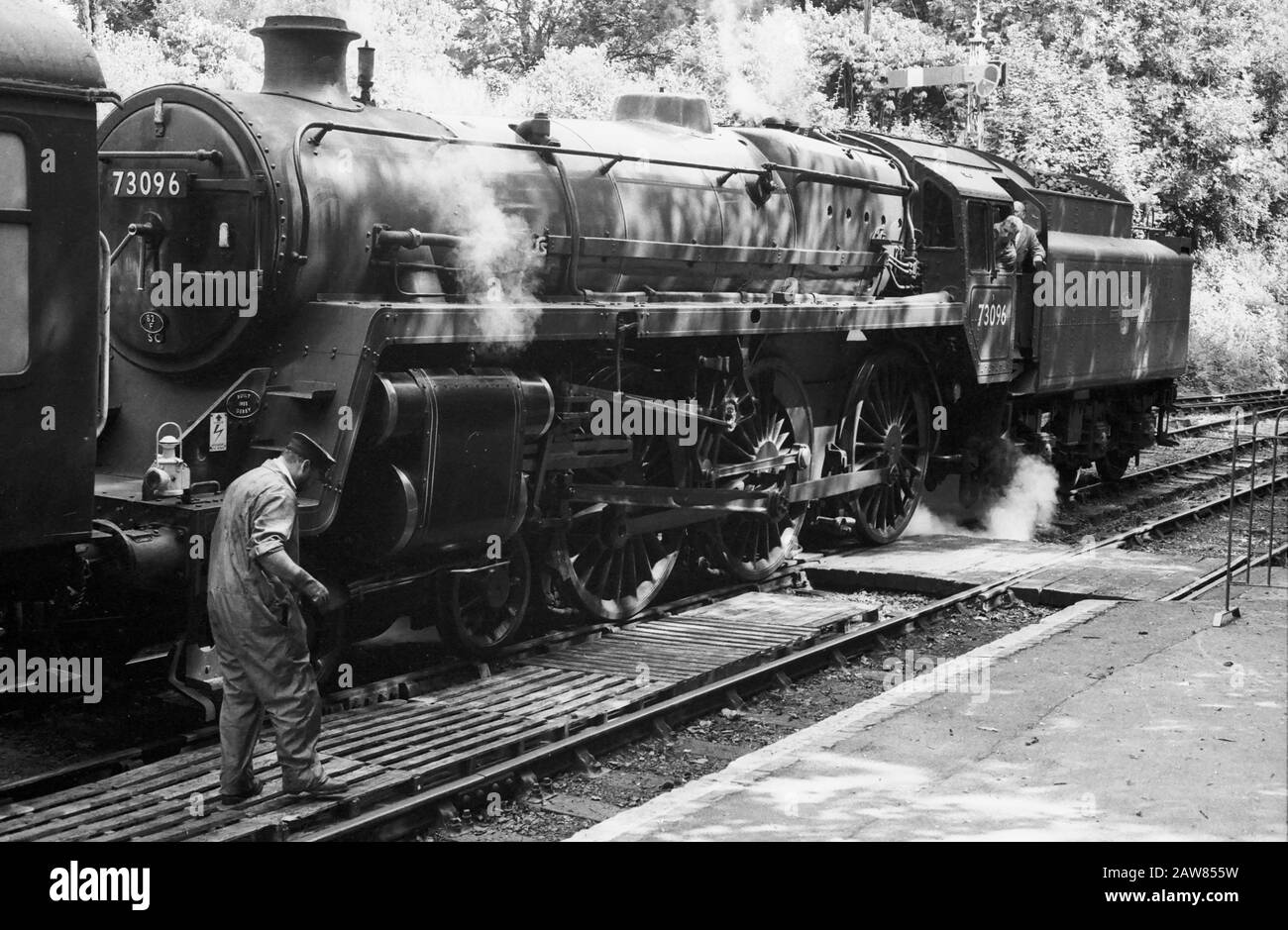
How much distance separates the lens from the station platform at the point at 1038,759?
480 centimetres

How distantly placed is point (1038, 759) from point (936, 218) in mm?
6957

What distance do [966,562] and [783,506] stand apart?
6.45ft

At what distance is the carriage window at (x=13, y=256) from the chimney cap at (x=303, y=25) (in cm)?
196

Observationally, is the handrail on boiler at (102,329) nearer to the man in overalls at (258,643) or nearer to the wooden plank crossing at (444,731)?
the man in overalls at (258,643)

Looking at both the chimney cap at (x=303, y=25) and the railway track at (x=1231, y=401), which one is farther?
the railway track at (x=1231, y=401)

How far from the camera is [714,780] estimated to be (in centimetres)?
545

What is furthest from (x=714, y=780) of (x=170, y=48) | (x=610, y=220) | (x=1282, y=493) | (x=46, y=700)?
(x=170, y=48)

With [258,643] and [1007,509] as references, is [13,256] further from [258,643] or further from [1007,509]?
[1007,509]

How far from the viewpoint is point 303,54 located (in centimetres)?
696

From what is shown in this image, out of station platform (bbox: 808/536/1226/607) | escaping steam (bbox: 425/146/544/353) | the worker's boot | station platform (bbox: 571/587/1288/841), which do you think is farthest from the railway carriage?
station platform (bbox: 808/536/1226/607)

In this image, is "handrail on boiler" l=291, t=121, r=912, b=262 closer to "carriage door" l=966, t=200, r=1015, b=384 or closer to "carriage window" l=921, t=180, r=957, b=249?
"carriage window" l=921, t=180, r=957, b=249

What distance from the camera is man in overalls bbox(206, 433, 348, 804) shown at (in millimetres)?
5145

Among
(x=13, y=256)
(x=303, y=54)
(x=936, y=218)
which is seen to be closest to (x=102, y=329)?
(x=13, y=256)

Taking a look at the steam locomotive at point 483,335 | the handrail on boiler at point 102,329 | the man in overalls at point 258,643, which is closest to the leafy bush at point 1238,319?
the steam locomotive at point 483,335
